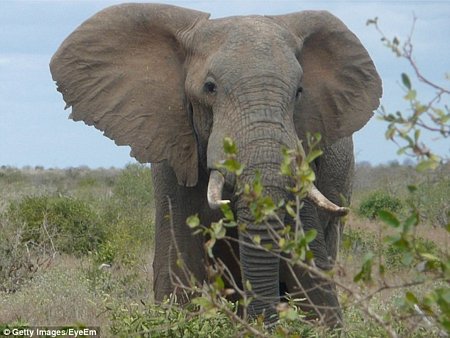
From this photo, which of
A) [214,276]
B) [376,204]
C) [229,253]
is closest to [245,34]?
[229,253]

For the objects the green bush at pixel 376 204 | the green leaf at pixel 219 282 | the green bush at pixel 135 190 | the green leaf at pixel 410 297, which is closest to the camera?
the green leaf at pixel 410 297

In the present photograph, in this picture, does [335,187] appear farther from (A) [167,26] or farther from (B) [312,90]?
(A) [167,26]

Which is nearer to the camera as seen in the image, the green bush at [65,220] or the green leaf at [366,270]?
the green leaf at [366,270]

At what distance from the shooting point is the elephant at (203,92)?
607cm

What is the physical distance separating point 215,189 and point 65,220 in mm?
6582

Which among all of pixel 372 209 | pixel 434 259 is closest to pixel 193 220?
pixel 434 259

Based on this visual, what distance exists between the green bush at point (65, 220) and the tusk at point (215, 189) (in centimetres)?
573

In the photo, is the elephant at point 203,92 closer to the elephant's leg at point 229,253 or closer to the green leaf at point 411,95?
the elephant's leg at point 229,253

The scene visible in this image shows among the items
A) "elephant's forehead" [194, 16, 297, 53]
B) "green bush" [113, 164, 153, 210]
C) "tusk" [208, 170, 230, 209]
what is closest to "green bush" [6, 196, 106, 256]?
"green bush" [113, 164, 153, 210]

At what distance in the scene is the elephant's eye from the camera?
242 inches

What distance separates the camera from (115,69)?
6.80 m

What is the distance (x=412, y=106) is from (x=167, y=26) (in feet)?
11.2

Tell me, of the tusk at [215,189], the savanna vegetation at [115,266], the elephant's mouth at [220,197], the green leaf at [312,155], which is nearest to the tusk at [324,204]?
the elephant's mouth at [220,197]

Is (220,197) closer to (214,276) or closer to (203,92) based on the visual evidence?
(203,92)
